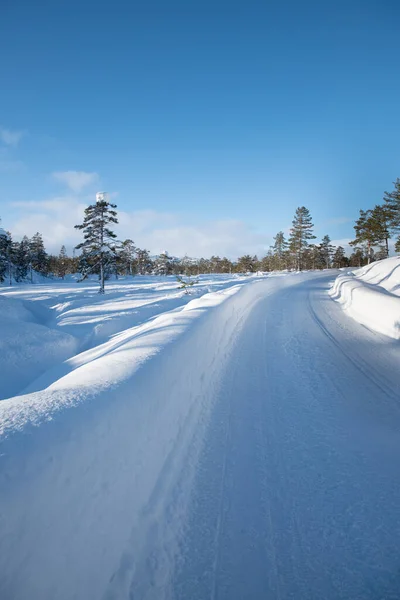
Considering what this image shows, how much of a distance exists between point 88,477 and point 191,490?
0.99 metres

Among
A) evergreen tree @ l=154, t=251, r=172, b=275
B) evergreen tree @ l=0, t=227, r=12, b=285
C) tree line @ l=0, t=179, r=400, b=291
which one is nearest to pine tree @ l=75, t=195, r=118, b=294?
tree line @ l=0, t=179, r=400, b=291

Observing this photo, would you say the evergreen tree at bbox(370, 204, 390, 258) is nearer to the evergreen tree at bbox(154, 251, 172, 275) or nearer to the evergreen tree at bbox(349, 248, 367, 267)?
the evergreen tree at bbox(349, 248, 367, 267)

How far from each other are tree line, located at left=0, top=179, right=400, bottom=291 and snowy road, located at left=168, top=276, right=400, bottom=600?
2329 centimetres

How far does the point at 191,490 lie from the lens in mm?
2570

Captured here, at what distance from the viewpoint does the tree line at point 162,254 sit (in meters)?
25.8

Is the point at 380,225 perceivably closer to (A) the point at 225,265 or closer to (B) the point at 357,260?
(B) the point at 357,260

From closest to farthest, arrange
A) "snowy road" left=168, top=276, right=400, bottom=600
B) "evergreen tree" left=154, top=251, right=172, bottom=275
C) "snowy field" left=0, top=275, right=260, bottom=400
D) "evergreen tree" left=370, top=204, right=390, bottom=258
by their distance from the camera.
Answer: "snowy road" left=168, top=276, right=400, bottom=600 → "snowy field" left=0, top=275, right=260, bottom=400 → "evergreen tree" left=370, top=204, right=390, bottom=258 → "evergreen tree" left=154, top=251, right=172, bottom=275

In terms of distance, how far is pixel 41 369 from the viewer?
24.1ft

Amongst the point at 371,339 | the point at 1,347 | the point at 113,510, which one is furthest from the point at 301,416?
the point at 1,347

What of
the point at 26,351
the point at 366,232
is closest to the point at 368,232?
the point at 366,232

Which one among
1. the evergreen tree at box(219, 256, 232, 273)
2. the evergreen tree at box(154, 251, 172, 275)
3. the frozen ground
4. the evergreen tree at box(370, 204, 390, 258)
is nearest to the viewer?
the frozen ground

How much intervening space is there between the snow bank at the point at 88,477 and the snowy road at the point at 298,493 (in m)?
0.41

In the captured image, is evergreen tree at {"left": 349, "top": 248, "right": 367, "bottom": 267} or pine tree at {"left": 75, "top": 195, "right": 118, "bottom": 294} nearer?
pine tree at {"left": 75, "top": 195, "right": 118, "bottom": 294}

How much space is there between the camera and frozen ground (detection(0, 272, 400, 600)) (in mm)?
1752
